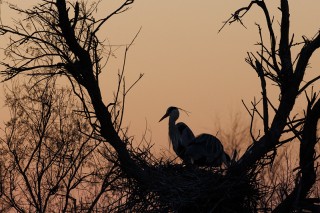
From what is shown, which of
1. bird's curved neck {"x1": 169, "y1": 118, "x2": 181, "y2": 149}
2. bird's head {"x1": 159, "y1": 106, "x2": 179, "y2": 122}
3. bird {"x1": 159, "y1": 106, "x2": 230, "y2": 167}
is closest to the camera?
bird {"x1": 159, "y1": 106, "x2": 230, "y2": 167}

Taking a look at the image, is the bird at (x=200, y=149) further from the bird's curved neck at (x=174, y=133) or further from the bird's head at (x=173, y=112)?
the bird's head at (x=173, y=112)

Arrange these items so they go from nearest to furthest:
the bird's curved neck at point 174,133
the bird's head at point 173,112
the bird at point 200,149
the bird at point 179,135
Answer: the bird at point 200,149
the bird at point 179,135
the bird's curved neck at point 174,133
the bird's head at point 173,112

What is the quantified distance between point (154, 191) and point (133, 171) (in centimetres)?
80

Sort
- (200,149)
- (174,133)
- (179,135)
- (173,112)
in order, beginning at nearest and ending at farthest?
(200,149) → (179,135) → (174,133) → (173,112)

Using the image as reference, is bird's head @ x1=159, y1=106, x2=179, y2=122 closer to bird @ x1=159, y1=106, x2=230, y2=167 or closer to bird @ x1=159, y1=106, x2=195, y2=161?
bird @ x1=159, y1=106, x2=195, y2=161

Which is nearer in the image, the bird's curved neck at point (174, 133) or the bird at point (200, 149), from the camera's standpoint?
the bird at point (200, 149)

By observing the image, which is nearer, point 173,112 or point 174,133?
point 174,133

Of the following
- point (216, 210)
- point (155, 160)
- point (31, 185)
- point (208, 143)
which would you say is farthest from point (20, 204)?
point (216, 210)

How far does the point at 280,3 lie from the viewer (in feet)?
28.4

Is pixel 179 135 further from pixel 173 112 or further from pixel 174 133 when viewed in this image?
pixel 173 112

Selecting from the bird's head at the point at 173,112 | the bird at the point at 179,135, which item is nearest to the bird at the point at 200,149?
the bird at the point at 179,135

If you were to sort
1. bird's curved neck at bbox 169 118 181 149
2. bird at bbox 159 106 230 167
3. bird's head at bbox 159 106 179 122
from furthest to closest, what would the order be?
bird's head at bbox 159 106 179 122, bird's curved neck at bbox 169 118 181 149, bird at bbox 159 106 230 167

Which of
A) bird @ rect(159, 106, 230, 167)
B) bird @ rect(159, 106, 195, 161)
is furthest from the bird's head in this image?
bird @ rect(159, 106, 230, 167)

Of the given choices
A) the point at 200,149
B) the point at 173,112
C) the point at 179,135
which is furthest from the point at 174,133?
the point at 200,149
